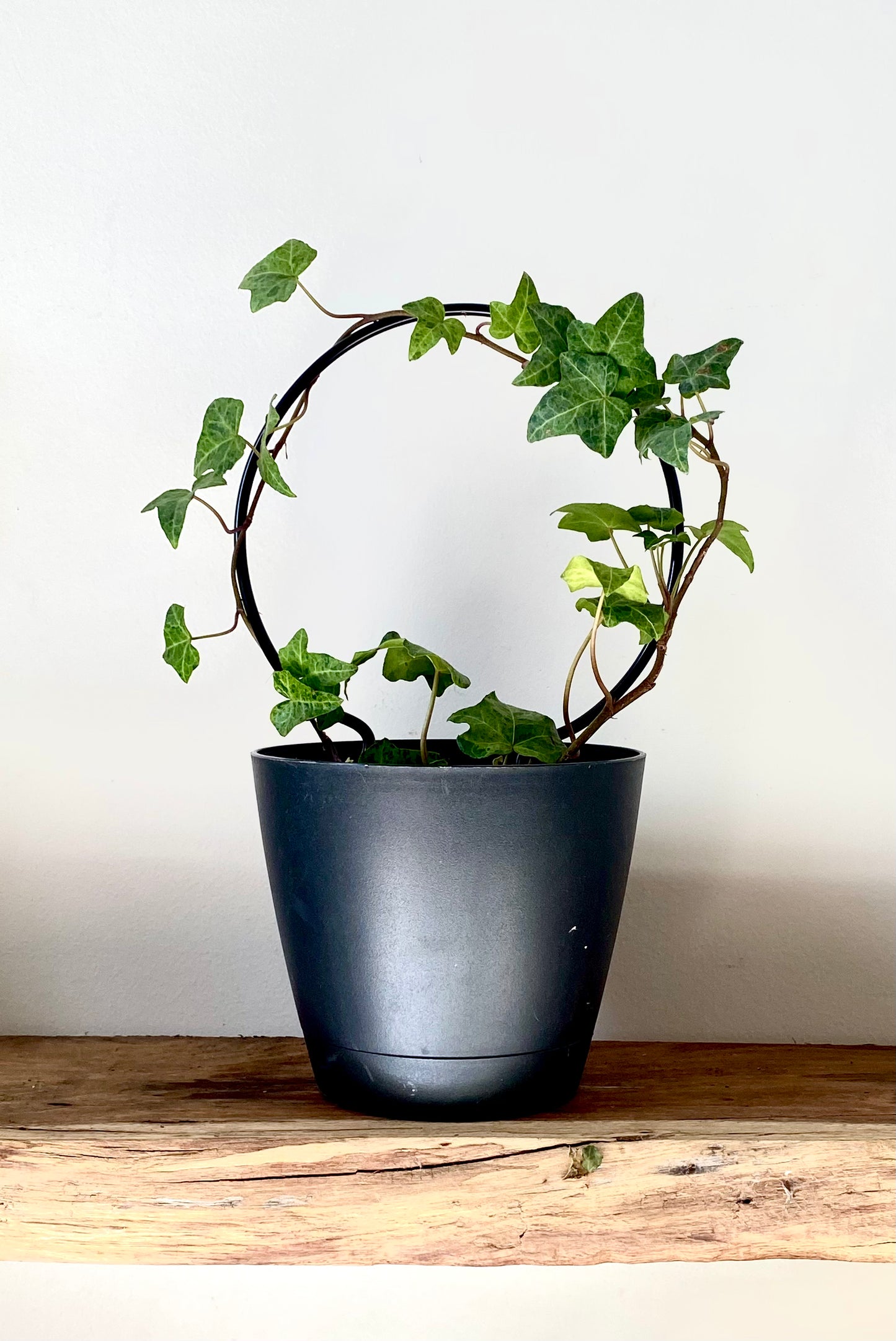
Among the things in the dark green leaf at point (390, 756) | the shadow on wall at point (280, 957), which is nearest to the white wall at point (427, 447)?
the shadow on wall at point (280, 957)

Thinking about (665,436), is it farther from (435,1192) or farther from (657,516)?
(435,1192)

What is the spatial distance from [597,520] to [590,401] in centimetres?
8

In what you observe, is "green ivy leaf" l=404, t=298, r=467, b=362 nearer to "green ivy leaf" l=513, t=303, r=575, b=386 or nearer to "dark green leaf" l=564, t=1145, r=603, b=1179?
"green ivy leaf" l=513, t=303, r=575, b=386

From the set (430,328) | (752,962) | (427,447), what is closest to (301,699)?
(430,328)

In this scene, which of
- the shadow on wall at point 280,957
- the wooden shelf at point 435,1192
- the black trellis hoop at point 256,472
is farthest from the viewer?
the shadow on wall at point 280,957

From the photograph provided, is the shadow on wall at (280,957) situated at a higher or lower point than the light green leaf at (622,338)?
lower

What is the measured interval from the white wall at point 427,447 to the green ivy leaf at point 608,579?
31cm

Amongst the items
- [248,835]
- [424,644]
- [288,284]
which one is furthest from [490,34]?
[248,835]

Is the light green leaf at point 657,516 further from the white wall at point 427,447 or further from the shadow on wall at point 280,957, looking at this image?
the shadow on wall at point 280,957

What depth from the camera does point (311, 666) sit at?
2.30 feet

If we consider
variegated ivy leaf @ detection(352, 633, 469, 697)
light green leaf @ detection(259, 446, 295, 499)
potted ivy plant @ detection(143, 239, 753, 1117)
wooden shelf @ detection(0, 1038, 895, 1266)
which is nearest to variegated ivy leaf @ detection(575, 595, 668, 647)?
potted ivy plant @ detection(143, 239, 753, 1117)

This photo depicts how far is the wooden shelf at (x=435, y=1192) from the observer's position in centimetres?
63

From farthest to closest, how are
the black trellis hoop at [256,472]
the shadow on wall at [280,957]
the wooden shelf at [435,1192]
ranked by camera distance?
the shadow on wall at [280,957] < the black trellis hoop at [256,472] < the wooden shelf at [435,1192]

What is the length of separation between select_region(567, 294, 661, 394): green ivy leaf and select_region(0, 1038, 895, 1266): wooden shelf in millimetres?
497
